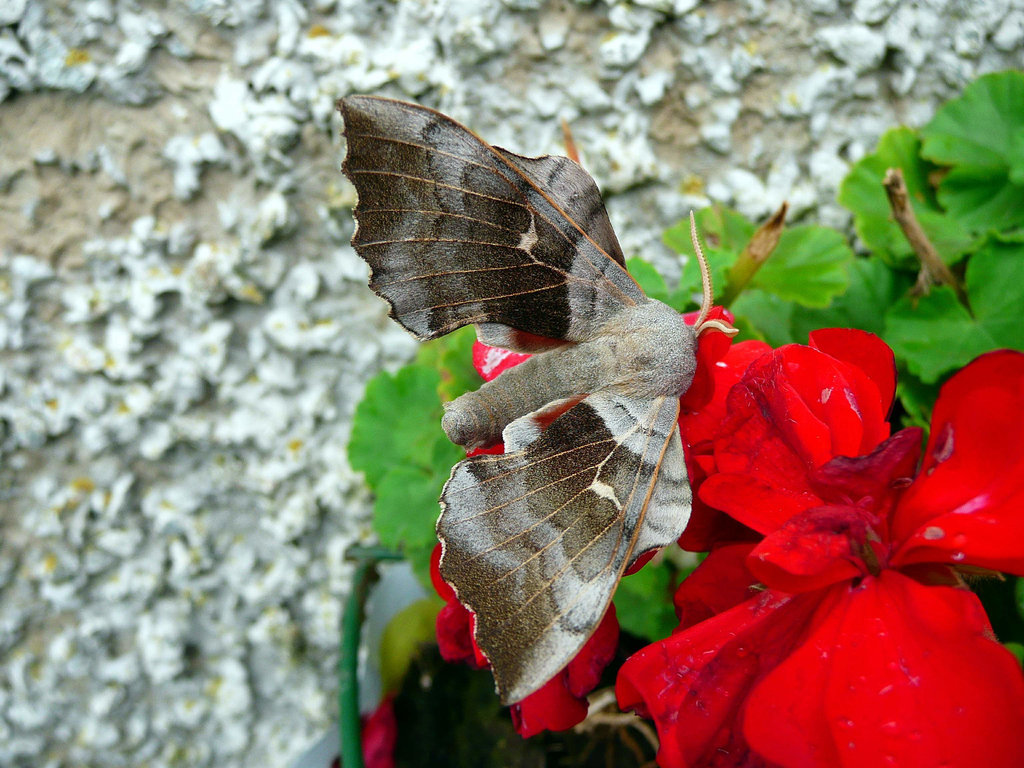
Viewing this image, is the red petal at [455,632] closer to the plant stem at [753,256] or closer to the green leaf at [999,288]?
the plant stem at [753,256]

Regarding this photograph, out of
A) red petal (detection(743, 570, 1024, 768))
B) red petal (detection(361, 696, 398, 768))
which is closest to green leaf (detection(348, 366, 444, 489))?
red petal (detection(361, 696, 398, 768))

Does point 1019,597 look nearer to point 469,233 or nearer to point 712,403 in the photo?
point 712,403

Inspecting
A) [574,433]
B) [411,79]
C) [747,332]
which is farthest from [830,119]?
[574,433]

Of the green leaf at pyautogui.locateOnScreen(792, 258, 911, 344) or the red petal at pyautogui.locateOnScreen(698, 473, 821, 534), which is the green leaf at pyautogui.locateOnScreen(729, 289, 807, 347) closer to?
the green leaf at pyautogui.locateOnScreen(792, 258, 911, 344)

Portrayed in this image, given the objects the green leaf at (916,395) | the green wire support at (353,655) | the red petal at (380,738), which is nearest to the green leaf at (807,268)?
the green leaf at (916,395)

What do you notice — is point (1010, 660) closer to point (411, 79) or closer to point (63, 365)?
point (411, 79)
